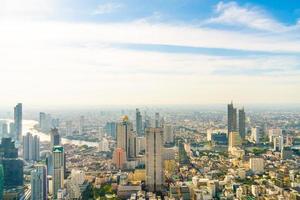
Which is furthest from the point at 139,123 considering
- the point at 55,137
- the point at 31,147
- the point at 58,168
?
the point at 58,168

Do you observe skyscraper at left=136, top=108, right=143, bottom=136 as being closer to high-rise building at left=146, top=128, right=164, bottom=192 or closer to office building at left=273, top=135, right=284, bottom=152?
high-rise building at left=146, top=128, right=164, bottom=192

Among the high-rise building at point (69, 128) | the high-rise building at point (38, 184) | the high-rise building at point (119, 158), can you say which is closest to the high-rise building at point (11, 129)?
the high-rise building at point (38, 184)

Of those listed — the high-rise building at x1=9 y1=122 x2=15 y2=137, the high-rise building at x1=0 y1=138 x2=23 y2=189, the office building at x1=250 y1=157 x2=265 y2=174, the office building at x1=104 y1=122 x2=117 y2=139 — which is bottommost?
the office building at x1=250 y1=157 x2=265 y2=174

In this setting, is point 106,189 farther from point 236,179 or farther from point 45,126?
point 45,126

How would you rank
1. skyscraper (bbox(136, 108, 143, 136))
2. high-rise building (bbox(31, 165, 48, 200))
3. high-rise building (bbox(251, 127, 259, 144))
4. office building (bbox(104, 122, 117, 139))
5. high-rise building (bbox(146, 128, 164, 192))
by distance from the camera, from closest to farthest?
high-rise building (bbox(31, 165, 48, 200)), high-rise building (bbox(146, 128, 164, 192)), skyscraper (bbox(136, 108, 143, 136)), office building (bbox(104, 122, 117, 139)), high-rise building (bbox(251, 127, 259, 144))

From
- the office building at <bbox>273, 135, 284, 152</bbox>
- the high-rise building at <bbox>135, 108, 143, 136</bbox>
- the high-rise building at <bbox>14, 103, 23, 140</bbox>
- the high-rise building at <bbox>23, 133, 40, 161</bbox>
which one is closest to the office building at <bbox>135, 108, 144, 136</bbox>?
the high-rise building at <bbox>135, 108, 143, 136</bbox>

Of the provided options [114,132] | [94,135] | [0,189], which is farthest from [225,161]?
[0,189]

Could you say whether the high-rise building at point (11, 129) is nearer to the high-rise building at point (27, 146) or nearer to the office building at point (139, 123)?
the high-rise building at point (27, 146)
